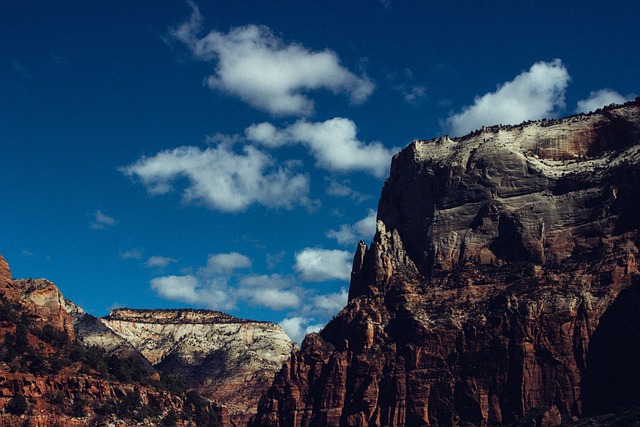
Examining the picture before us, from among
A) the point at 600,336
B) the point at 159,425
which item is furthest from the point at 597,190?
the point at 159,425

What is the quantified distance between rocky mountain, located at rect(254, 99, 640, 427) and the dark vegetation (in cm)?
2561

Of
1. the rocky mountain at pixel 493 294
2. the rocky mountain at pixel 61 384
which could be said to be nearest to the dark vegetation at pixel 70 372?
the rocky mountain at pixel 61 384

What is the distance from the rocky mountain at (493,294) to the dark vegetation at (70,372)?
25.6m

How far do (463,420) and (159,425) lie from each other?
37422 millimetres

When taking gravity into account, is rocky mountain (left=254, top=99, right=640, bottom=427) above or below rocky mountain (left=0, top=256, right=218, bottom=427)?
above

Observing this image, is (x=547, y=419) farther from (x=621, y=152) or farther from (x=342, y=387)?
(x=621, y=152)

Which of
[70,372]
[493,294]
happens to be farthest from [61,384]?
[493,294]

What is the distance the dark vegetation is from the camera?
10500 cm

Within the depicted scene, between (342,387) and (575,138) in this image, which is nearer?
(342,387)

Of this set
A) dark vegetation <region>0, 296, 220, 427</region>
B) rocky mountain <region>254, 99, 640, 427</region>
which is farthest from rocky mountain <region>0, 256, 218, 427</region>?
rocky mountain <region>254, 99, 640, 427</region>

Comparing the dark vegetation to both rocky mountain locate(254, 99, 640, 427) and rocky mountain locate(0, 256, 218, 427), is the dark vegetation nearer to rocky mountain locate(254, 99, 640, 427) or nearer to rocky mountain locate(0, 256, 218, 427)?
rocky mountain locate(0, 256, 218, 427)

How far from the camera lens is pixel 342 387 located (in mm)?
148250

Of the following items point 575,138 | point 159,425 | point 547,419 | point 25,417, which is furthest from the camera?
point 575,138

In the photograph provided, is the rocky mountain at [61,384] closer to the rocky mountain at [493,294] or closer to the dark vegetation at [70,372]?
the dark vegetation at [70,372]
